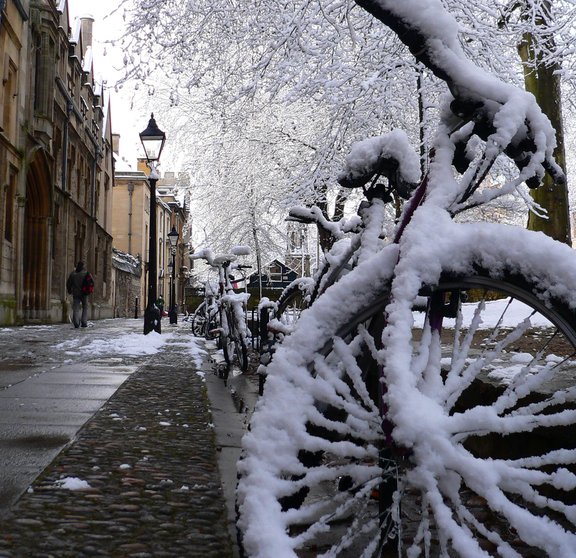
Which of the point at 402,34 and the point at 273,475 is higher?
the point at 402,34

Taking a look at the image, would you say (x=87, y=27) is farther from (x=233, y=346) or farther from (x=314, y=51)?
(x=233, y=346)

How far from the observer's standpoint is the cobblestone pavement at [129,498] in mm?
2078

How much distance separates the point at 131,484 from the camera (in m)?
2.71

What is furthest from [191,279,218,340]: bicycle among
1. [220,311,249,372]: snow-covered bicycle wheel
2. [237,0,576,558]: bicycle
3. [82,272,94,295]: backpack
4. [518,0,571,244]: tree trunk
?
[237,0,576,558]: bicycle

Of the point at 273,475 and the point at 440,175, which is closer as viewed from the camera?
the point at 273,475

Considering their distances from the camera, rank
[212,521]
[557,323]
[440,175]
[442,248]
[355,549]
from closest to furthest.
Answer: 1. [557,323]
2. [442,248]
3. [440,175]
4. [355,549]
5. [212,521]

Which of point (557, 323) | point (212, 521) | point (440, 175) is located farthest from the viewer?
point (212, 521)

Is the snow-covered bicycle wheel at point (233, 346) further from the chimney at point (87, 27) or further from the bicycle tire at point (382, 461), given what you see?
the chimney at point (87, 27)

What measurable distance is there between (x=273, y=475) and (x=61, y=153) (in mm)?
27726

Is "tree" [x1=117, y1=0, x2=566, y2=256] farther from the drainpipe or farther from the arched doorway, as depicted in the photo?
the drainpipe

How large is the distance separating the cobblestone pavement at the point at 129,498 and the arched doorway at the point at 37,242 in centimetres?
1881

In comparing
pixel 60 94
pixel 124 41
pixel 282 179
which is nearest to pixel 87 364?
pixel 124 41

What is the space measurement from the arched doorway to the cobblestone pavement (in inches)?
741

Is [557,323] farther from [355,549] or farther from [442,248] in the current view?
[355,549]
